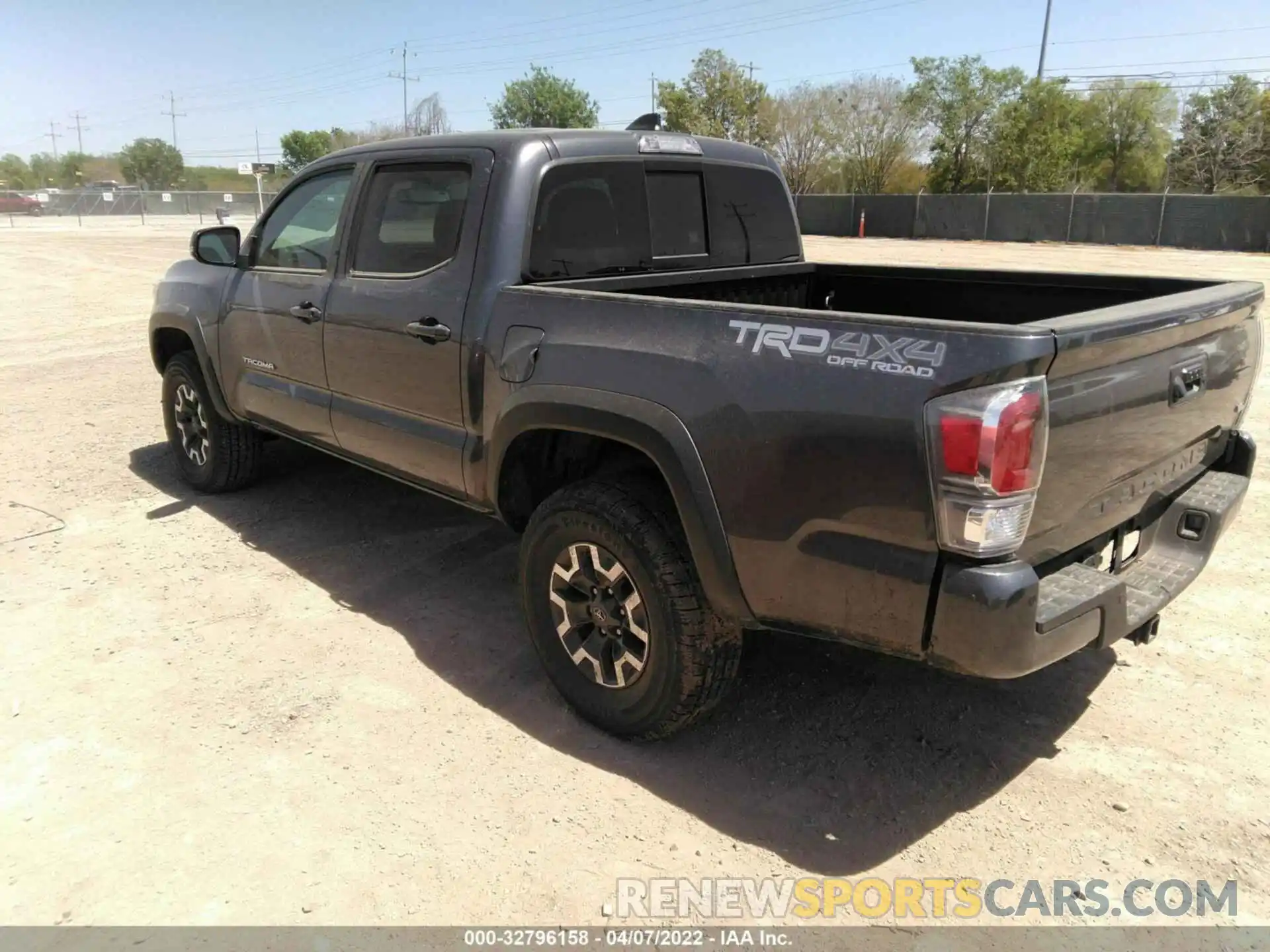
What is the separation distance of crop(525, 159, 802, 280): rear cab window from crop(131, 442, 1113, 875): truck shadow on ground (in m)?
1.60

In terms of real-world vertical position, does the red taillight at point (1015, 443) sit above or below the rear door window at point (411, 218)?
below

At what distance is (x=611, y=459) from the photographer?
3.32m

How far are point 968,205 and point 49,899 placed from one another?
130 ft

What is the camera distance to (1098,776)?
9.79ft

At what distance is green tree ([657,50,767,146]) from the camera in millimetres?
54125

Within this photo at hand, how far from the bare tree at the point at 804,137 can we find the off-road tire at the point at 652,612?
5283 cm

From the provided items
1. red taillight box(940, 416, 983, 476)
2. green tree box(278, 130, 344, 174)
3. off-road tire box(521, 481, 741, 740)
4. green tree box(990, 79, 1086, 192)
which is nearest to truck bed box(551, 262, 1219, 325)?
off-road tire box(521, 481, 741, 740)

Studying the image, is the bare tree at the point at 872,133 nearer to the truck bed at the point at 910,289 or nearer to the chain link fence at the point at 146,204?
the chain link fence at the point at 146,204

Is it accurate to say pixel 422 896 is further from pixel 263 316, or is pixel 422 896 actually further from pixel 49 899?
pixel 263 316

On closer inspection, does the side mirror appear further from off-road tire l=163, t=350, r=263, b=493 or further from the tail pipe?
the tail pipe

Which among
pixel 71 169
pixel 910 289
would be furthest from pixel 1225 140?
pixel 71 169

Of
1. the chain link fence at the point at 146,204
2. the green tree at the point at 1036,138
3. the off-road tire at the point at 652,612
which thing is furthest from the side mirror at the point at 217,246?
the green tree at the point at 1036,138

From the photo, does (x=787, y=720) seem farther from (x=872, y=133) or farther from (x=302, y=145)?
(x=302, y=145)

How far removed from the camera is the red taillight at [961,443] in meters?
2.16
